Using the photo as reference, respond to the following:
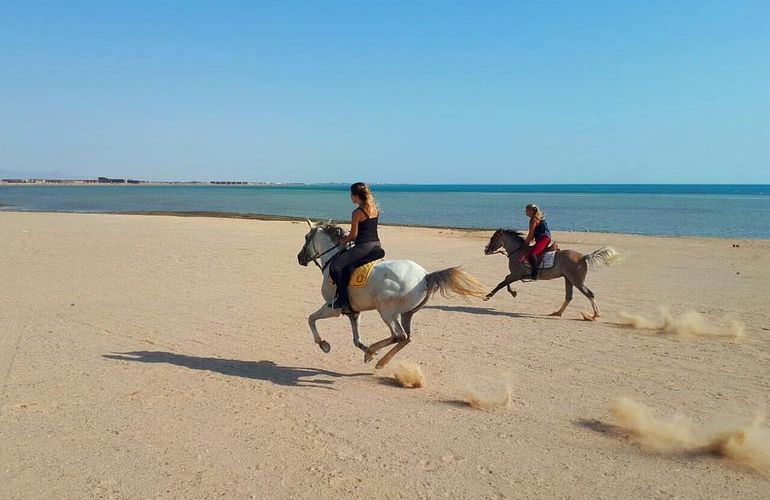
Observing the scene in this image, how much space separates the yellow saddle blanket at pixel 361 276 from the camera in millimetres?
7973

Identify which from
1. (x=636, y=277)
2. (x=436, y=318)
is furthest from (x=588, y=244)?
(x=436, y=318)

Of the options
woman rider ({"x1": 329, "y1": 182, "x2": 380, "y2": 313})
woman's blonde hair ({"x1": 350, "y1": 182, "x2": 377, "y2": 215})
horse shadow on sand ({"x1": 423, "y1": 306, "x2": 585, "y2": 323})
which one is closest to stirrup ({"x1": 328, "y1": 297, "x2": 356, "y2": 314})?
woman rider ({"x1": 329, "y1": 182, "x2": 380, "y2": 313})

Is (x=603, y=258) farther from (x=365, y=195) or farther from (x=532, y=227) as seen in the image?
(x=365, y=195)

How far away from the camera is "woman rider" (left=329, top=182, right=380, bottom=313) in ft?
26.3

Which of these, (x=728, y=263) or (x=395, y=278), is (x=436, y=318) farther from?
(x=728, y=263)

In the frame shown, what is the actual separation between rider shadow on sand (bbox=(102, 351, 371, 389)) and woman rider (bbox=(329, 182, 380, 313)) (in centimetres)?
101

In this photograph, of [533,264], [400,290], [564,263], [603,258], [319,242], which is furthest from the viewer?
[533,264]

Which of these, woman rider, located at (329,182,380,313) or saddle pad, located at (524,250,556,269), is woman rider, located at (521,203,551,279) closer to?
saddle pad, located at (524,250,556,269)

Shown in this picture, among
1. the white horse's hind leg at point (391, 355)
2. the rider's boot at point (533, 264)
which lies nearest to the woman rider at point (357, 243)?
the white horse's hind leg at point (391, 355)

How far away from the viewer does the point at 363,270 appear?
8.02 metres

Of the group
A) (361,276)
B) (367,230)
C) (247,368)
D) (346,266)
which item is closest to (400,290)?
(361,276)

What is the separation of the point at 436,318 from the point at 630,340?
3.65 meters

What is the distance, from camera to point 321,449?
5590mm

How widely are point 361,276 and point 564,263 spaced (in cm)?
632
